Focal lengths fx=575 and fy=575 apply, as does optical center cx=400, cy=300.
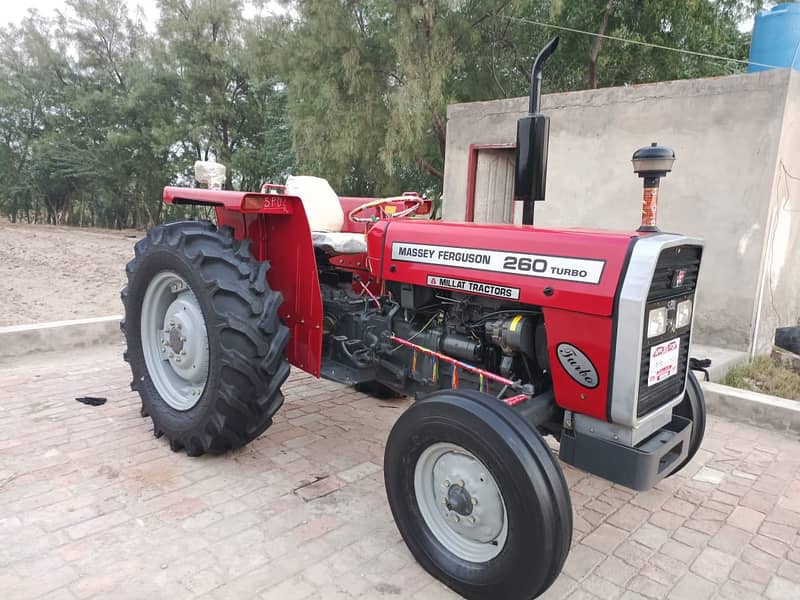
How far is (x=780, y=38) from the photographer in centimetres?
567

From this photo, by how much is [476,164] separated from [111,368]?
15.2 ft

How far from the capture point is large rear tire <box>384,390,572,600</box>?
1903 mm

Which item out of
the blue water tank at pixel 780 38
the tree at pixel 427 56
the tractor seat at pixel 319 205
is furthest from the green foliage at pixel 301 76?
the tractor seat at pixel 319 205

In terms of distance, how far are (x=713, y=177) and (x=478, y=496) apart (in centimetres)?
444

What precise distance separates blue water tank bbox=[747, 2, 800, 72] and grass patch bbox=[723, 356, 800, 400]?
291 centimetres

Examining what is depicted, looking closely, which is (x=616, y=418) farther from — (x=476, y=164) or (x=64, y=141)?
(x=64, y=141)

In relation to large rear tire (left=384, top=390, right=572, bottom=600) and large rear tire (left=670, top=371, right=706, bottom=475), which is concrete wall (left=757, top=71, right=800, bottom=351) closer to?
large rear tire (left=670, top=371, right=706, bottom=475)

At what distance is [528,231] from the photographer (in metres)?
2.42

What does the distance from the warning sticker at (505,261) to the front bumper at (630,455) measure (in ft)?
2.06

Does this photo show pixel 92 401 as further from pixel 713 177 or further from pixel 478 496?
pixel 713 177

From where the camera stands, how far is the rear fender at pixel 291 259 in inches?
Answer: 120

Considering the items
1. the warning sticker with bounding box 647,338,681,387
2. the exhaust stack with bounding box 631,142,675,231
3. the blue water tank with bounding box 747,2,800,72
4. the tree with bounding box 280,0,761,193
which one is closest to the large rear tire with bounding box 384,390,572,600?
→ the warning sticker with bounding box 647,338,681,387

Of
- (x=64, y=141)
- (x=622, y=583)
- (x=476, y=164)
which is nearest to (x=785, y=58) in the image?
(x=476, y=164)

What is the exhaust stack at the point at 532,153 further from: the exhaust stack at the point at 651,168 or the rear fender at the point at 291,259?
the rear fender at the point at 291,259
